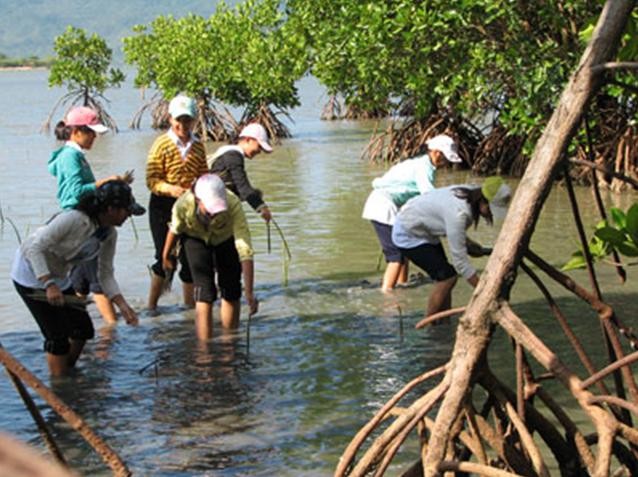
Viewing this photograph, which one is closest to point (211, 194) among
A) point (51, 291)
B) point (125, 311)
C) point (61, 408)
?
point (125, 311)

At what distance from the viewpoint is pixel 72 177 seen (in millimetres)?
6902

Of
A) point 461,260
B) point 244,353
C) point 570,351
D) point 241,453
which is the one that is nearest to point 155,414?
point 241,453

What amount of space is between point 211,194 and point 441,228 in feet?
4.23

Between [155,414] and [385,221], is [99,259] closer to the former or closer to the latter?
[155,414]

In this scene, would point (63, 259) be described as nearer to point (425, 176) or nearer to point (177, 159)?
point (177, 159)

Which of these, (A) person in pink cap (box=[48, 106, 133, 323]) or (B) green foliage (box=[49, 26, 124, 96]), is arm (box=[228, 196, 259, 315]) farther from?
(B) green foliage (box=[49, 26, 124, 96])

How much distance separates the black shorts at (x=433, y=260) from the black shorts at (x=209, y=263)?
103 cm

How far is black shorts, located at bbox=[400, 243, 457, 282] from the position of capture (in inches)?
285

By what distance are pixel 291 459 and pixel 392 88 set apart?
10.1 metres

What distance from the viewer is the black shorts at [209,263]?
6.86m

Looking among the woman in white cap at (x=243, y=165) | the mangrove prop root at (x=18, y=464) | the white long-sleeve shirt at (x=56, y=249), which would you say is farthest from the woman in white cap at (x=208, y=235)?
the mangrove prop root at (x=18, y=464)

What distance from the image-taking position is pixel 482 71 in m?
12.3

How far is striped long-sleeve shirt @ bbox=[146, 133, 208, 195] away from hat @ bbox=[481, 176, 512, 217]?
186cm

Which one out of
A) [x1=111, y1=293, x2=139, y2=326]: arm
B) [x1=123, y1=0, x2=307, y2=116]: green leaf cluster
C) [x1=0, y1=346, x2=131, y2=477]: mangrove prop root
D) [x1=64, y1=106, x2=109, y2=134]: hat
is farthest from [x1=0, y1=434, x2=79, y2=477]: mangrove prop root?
[x1=123, y1=0, x2=307, y2=116]: green leaf cluster
